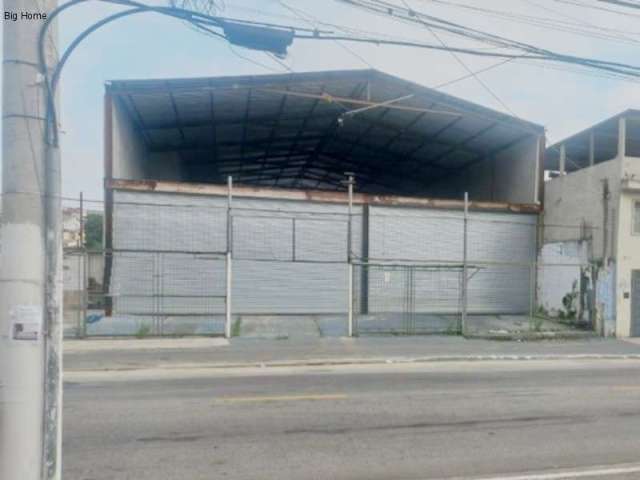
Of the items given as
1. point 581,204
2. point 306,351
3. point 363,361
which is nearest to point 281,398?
point 363,361

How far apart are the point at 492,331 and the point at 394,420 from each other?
1065 centimetres

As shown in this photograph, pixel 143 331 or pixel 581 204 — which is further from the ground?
pixel 581 204

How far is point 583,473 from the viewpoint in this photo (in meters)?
4.53

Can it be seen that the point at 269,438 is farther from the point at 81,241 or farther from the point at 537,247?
the point at 537,247

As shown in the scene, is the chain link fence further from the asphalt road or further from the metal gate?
the asphalt road

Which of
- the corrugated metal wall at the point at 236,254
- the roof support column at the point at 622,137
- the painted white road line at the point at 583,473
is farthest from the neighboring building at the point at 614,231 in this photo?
the painted white road line at the point at 583,473

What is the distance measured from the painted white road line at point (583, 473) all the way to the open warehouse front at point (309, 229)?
987 centimetres

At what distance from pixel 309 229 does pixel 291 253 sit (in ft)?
4.01

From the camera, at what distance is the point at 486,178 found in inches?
998

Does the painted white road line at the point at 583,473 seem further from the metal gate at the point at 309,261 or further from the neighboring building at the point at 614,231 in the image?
the neighboring building at the point at 614,231

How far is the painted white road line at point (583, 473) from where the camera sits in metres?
4.41

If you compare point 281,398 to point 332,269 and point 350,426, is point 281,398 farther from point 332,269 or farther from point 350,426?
point 332,269

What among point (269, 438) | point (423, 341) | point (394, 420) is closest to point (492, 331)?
point (423, 341)

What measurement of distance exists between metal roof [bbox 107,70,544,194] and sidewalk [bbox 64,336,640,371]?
372 inches
